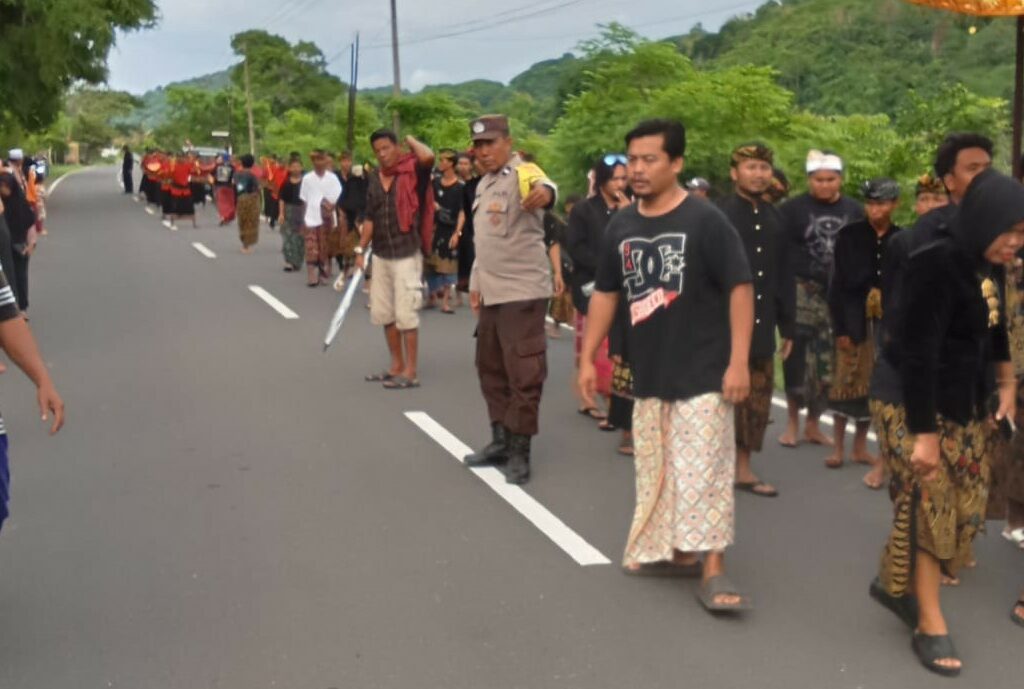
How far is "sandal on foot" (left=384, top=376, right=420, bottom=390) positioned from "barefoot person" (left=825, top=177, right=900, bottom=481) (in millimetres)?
3697

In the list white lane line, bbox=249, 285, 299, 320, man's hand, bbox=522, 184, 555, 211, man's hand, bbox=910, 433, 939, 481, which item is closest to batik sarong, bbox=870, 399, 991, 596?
man's hand, bbox=910, 433, 939, 481

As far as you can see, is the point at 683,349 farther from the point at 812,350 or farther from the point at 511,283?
the point at 812,350

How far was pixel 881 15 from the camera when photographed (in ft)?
183

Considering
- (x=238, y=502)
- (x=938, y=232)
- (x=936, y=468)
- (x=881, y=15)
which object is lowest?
(x=238, y=502)

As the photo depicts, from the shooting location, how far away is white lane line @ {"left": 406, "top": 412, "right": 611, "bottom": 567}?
5.87 metres

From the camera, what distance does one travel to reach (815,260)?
7.62 m

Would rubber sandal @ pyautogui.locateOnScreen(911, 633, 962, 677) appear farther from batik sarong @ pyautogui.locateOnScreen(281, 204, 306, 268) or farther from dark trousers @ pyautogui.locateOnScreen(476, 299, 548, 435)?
batik sarong @ pyautogui.locateOnScreen(281, 204, 306, 268)

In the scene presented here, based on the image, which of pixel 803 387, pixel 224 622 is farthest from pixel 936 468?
pixel 803 387

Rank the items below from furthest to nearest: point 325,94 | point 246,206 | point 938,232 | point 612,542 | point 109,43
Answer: point 325,94 → point 109,43 → point 246,206 → point 612,542 → point 938,232

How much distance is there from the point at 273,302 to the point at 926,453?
479 inches

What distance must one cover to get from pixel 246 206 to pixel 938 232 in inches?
761

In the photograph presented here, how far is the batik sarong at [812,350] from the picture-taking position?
302 inches

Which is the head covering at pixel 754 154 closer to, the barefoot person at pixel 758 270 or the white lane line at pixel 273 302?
the barefoot person at pixel 758 270

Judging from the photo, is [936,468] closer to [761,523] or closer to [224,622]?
[761,523]
